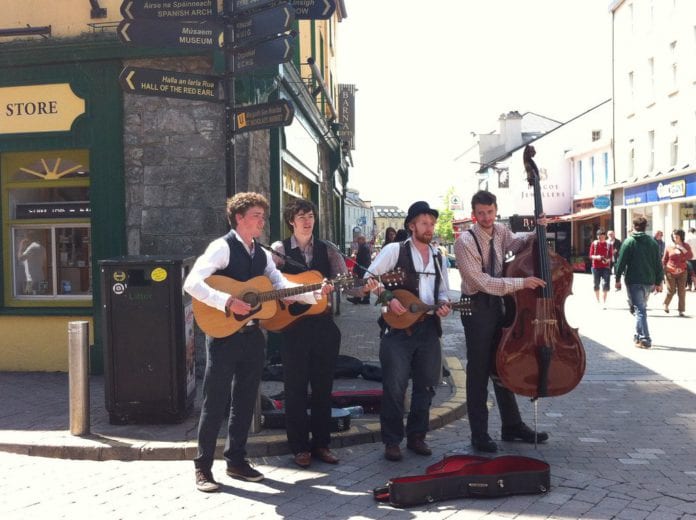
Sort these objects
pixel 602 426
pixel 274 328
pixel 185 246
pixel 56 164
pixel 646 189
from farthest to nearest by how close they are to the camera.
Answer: pixel 646 189, pixel 56 164, pixel 185 246, pixel 602 426, pixel 274 328

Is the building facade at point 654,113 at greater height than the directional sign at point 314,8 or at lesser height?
greater

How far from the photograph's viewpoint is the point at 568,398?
712cm

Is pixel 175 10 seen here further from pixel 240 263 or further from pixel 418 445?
pixel 418 445

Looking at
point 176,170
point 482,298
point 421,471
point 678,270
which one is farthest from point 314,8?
point 678,270

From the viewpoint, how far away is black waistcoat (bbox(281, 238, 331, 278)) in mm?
5160

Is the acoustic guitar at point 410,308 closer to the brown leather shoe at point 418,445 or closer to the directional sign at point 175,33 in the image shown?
the brown leather shoe at point 418,445

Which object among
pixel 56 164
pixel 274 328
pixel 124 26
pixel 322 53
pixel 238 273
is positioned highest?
pixel 322 53

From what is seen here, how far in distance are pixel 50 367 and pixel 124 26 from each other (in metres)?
4.30

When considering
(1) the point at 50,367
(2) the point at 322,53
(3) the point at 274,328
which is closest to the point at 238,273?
(3) the point at 274,328

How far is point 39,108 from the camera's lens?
8.34m

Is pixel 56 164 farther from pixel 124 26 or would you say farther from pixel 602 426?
pixel 602 426

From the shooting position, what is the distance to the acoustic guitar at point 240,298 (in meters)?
4.58

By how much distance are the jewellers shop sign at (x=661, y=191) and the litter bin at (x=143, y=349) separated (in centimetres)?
2291

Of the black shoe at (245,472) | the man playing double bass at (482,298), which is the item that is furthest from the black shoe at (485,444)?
the black shoe at (245,472)
